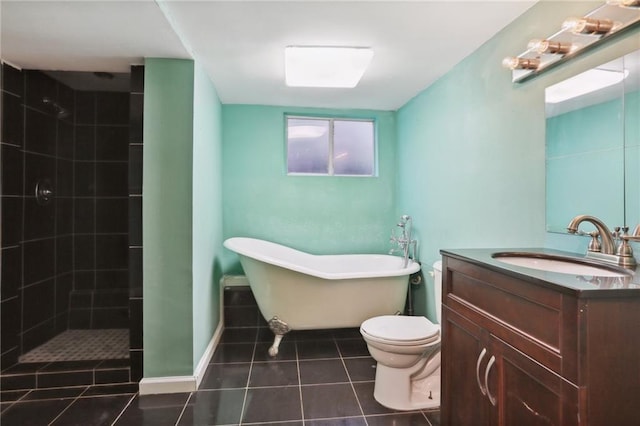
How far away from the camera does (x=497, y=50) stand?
1.73 meters

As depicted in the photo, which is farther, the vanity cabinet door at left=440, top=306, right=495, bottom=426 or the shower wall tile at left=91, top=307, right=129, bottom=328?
the shower wall tile at left=91, top=307, right=129, bottom=328

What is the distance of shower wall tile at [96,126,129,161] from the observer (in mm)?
2643

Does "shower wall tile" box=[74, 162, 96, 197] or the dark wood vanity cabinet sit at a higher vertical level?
"shower wall tile" box=[74, 162, 96, 197]

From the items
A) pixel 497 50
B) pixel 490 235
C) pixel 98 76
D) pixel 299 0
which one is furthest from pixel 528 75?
pixel 98 76

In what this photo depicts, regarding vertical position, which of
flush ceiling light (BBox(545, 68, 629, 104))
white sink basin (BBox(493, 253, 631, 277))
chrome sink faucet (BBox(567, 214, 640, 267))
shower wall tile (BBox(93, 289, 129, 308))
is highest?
flush ceiling light (BBox(545, 68, 629, 104))

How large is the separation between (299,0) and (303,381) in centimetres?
216

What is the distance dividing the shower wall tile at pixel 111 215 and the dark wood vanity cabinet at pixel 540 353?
8.74ft

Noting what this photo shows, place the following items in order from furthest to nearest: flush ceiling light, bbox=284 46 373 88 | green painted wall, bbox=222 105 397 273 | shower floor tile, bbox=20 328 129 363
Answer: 1. green painted wall, bbox=222 105 397 273
2. shower floor tile, bbox=20 328 129 363
3. flush ceiling light, bbox=284 46 373 88

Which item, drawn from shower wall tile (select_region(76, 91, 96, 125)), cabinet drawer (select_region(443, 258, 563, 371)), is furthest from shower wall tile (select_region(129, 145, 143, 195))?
cabinet drawer (select_region(443, 258, 563, 371))

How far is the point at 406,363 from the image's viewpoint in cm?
171

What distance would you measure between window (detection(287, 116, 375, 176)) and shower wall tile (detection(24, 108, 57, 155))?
1934 mm

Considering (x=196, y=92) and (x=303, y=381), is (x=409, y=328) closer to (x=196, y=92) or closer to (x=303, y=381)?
(x=303, y=381)

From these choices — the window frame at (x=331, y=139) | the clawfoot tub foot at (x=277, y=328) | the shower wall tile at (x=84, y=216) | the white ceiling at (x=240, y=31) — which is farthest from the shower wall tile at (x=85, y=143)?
the clawfoot tub foot at (x=277, y=328)

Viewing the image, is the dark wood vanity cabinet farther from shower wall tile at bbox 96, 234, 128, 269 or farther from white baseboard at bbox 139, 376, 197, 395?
shower wall tile at bbox 96, 234, 128, 269
